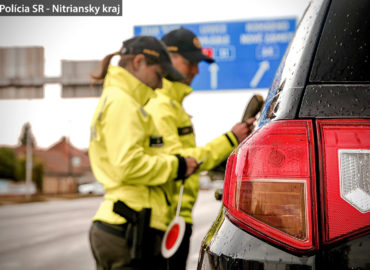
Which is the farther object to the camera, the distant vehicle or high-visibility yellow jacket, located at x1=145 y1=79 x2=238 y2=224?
the distant vehicle

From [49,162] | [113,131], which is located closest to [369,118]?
[113,131]

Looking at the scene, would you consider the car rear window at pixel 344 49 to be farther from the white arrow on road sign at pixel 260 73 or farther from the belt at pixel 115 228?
the white arrow on road sign at pixel 260 73

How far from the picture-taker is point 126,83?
251cm

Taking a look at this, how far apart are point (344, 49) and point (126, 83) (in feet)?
4.98

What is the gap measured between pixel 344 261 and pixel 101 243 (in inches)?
60.3

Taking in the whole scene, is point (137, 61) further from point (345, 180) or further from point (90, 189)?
point (90, 189)

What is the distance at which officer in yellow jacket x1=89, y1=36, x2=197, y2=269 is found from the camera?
7.60 feet

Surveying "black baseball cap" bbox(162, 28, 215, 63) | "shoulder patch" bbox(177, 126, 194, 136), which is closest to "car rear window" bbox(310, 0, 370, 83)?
"shoulder patch" bbox(177, 126, 194, 136)

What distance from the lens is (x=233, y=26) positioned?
31.0 feet

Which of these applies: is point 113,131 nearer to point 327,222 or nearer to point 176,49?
point 176,49

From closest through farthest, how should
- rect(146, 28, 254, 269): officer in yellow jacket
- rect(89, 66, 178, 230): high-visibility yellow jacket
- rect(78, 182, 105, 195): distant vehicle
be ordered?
rect(89, 66, 178, 230): high-visibility yellow jacket, rect(146, 28, 254, 269): officer in yellow jacket, rect(78, 182, 105, 195): distant vehicle

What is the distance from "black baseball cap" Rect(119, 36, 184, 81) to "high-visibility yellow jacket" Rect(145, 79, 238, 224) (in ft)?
0.71

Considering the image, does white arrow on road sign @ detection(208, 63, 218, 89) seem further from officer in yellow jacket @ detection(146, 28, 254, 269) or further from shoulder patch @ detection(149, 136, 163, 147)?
shoulder patch @ detection(149, 136, 163, 147)

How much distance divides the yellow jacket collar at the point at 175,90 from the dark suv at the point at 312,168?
1.80 m
